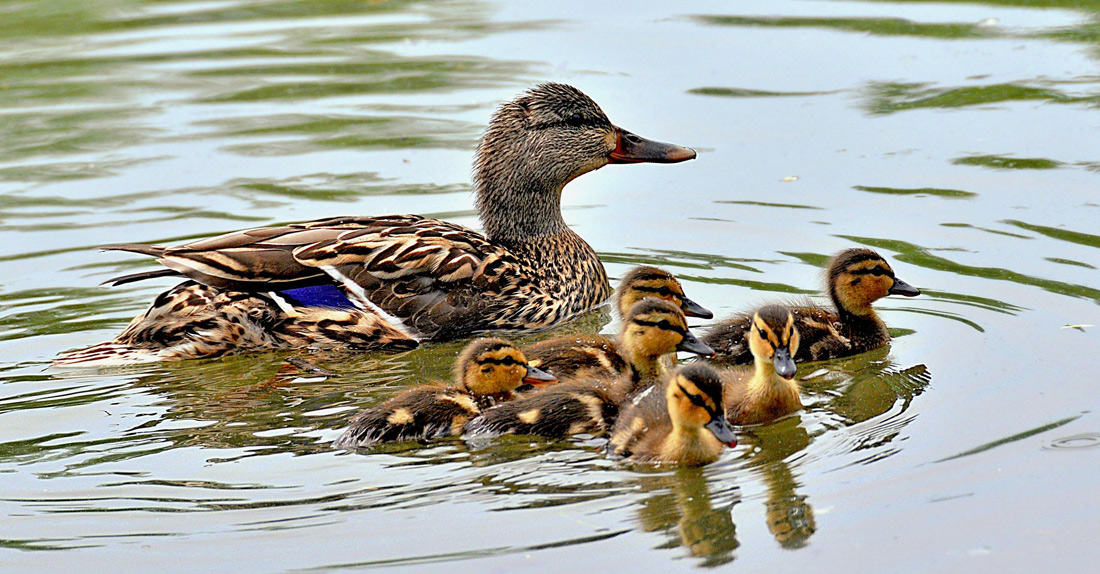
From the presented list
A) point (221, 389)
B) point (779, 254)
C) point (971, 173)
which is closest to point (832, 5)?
point (971, 173)

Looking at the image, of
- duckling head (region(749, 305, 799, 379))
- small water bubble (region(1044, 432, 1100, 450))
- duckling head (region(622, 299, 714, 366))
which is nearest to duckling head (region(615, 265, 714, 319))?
duckling head (region(622, 299, 714, 366))

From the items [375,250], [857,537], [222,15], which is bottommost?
[857,537]

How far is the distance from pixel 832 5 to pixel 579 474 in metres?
8.19

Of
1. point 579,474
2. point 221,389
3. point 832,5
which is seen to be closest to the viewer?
point 579,474

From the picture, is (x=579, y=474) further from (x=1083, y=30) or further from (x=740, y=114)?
(x=1083, y=30)

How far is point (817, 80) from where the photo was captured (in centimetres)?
1080

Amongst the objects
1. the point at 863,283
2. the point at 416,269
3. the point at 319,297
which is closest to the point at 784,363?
the point at 863,283

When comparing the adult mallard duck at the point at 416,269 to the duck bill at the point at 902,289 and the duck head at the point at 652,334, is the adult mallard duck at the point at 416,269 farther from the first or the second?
the duck bill at the point at 902,289

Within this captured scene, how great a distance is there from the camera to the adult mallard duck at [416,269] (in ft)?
Result: 22.6

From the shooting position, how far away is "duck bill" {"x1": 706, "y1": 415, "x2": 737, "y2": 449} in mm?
5258

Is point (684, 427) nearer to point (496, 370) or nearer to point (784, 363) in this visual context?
point (784, 363)

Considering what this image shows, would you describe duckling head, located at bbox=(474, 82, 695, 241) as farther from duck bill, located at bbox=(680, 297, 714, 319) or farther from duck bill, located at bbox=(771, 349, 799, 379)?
duck bill, located at bbox=(771, 349, 799, 379)

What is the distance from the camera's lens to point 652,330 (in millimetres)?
6098

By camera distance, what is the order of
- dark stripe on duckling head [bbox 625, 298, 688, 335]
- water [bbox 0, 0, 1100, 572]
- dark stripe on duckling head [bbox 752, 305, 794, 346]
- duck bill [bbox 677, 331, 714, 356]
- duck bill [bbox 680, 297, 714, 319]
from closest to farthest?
1. water [bbox 0, 0, 1100, 572]
2. dark stripe on duckling head [bbox 752, 305, 794, 346]
3. dark stripe on duckling head [bbox 625, 298, 688, 335]
4. duck bill [bbox 677, 331, 714, 356]
5. duck bill [bbox 680, 297, 714, 319]
